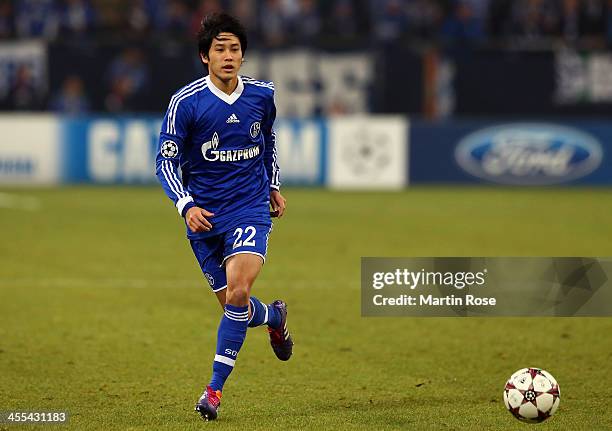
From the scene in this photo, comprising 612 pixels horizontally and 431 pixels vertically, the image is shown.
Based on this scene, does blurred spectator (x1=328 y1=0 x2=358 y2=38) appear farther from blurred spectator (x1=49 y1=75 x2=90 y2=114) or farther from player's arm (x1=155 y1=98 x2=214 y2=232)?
player's arm (x1=155 y1=98 x2=214 y2=232)

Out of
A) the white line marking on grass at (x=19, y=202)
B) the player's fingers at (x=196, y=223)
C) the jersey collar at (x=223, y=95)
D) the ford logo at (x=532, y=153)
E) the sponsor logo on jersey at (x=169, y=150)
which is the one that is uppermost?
the ford logo at (x=532, y=153)

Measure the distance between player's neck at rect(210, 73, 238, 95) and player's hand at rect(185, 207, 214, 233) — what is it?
0.70 m

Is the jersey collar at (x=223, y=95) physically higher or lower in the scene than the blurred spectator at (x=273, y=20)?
lower

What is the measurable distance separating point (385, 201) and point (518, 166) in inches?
122

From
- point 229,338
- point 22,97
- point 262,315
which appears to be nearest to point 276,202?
point 262,315

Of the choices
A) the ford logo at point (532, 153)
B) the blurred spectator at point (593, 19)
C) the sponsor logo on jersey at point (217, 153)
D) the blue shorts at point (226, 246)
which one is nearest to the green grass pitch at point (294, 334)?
the blue shorts at point (226, 246)

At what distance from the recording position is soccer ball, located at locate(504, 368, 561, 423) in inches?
231

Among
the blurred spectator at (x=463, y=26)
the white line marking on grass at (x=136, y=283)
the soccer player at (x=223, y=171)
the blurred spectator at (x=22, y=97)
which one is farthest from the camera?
the blurred spectator at (x=463, y=26)

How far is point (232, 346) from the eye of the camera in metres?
6.26

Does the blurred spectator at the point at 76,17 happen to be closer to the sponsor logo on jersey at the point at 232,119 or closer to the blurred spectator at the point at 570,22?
the blurred spectator at the point at 570,22

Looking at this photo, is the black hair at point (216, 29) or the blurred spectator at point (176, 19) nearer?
the black hair at point (216, 29)

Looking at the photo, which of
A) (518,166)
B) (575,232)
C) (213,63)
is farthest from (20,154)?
(213,63)

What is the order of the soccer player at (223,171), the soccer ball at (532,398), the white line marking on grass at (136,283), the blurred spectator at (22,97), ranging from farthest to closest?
the blurred spectator at (22,97), the white line marking on grass at (136,283), the soccer player at (223,171), the soccer ball at (532,398)

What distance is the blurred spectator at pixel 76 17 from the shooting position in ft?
75.6
